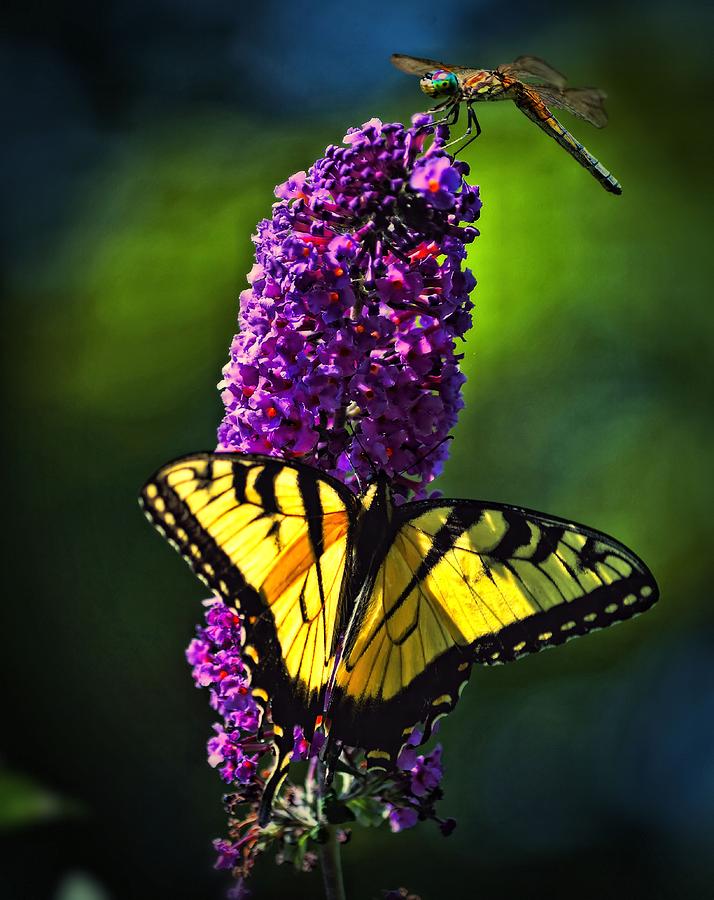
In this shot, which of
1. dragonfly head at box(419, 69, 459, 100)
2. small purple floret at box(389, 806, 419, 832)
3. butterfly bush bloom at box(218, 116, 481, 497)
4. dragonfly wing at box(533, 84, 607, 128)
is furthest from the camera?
dragonfly wing at box(533, 84, 607, 128)

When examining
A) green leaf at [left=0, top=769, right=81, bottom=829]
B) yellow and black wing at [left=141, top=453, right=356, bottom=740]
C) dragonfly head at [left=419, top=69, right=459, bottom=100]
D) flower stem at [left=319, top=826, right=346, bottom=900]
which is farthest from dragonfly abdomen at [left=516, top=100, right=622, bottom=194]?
green leaf at [left=0, top=769, right=81, bottom=829]

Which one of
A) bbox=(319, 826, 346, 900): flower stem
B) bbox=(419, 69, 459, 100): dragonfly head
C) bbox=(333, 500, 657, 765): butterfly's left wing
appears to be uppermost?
bbox=(419, 69, 459, 100): dragonfly head

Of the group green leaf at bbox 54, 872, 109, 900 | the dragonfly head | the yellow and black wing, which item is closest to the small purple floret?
the yellow and black wing

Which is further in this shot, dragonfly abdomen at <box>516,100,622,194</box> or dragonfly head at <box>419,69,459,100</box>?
dragonfly abdomen at <box>516,100,622,194</box>

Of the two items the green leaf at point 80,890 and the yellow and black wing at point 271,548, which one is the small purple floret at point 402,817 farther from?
the green leaf at point 80,890

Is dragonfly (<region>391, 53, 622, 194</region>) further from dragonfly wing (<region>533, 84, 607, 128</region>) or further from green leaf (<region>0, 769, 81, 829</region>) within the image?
green leaf (<region>0, 769, 81, 829</region>)

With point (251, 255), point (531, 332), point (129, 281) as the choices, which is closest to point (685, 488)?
point (531, 332)

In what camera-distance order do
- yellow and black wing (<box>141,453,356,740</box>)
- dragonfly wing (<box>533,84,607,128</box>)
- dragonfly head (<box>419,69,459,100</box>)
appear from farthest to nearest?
dragonfly wing (<box>533,84,607,128</box>) < dragonfly head (<box>419,69,459,100</box>) < yellow and black wing (<box>141,453,356,740</box>)

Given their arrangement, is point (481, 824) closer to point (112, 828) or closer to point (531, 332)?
point (112, 828)

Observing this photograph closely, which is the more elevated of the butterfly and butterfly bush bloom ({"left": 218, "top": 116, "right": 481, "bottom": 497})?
butterfly bush bloom ({"left": 218, "top": 116, "right": 481, "bottom": 497})

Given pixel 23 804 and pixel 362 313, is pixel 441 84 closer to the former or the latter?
pixel 362 313
